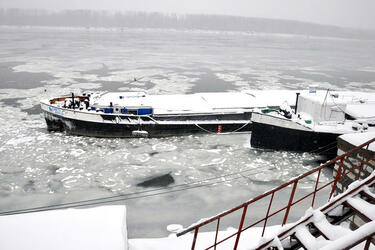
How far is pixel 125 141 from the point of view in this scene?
56.7 ft

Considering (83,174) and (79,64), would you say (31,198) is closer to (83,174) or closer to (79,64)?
(83,174)

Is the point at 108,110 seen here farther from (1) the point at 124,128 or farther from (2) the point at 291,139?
(2) the point at 291,139

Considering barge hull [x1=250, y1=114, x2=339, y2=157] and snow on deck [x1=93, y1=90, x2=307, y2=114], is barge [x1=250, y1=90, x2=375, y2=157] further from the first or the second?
snow on deck [x1=93, y1=90, x2=307, y2=114]

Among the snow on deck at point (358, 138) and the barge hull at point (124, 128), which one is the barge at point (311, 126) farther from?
the snow on deck at point (358, 138)

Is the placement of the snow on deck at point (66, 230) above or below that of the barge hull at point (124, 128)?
above

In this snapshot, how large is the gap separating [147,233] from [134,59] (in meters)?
43.7

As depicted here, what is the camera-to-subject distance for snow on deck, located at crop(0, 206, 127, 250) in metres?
5.03

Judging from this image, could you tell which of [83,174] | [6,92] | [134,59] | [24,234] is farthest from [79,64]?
[24,234]

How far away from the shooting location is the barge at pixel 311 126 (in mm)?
15352

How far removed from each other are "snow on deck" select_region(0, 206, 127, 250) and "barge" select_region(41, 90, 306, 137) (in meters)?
11.7

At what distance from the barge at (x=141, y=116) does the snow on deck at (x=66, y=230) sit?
11664mm

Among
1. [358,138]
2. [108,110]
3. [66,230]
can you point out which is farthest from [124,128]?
[358,138]

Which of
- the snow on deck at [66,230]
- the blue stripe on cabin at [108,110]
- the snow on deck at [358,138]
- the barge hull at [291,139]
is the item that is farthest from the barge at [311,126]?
the snow on deck at [66,230]

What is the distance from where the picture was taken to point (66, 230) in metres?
5.45
